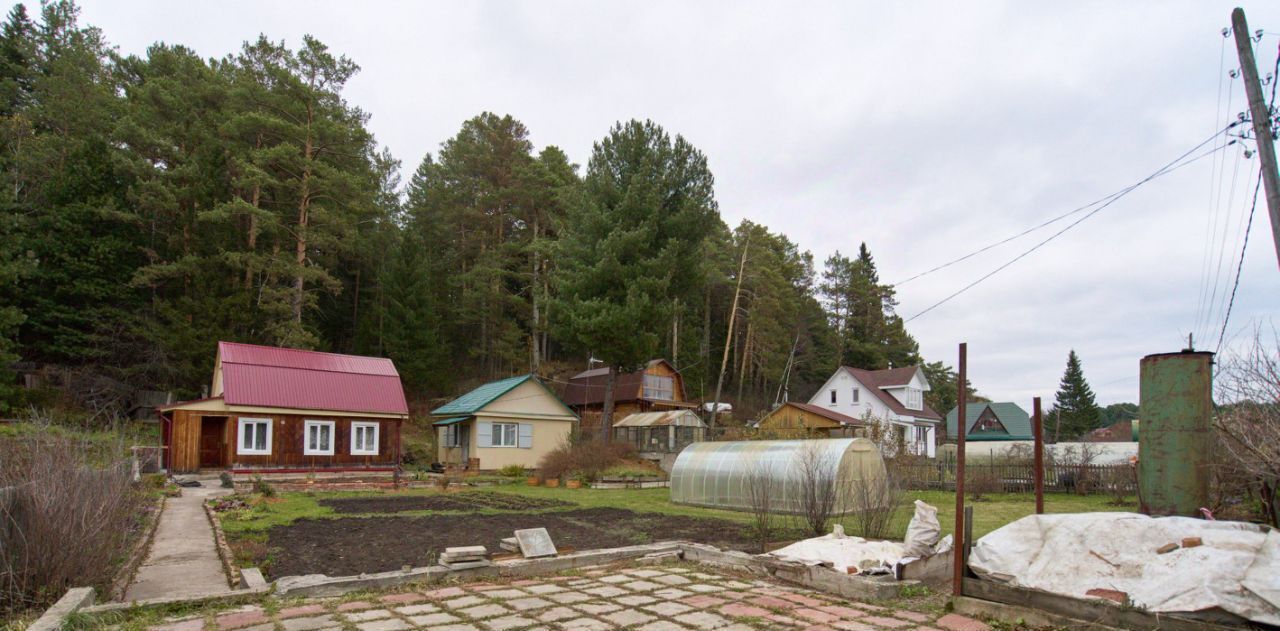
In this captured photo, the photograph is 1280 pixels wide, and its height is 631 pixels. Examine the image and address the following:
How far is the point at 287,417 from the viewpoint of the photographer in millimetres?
24125

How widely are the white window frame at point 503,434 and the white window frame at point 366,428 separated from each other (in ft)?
14.3

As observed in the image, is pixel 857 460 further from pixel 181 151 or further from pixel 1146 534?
pixel 181 151

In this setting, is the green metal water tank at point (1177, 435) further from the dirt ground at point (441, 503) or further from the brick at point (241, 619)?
the dirt ground at point (441, 503)

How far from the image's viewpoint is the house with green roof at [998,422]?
44.1 metres

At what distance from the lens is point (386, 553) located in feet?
30.7

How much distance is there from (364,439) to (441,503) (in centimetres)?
1040

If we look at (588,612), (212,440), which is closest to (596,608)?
(588,612)

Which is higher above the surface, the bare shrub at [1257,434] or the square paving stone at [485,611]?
the bare shrub at [1257,434]

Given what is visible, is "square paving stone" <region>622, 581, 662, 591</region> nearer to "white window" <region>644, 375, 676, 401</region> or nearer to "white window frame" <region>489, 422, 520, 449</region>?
"white window frame" <region>489, 422, 520, 449</region>

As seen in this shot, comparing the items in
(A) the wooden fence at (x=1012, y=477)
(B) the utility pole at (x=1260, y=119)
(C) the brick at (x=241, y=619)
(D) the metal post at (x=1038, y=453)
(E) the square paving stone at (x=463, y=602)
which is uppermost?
(B) the utility pole at (x=1260, y=119)

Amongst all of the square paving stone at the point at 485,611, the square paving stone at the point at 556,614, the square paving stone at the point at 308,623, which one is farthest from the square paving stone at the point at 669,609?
the square paving stone at the point at 308,623

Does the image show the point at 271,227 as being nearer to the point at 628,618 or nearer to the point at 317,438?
the point at 317,438

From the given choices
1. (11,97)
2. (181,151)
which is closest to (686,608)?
(181,151)

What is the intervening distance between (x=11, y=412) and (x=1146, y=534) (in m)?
32.9
